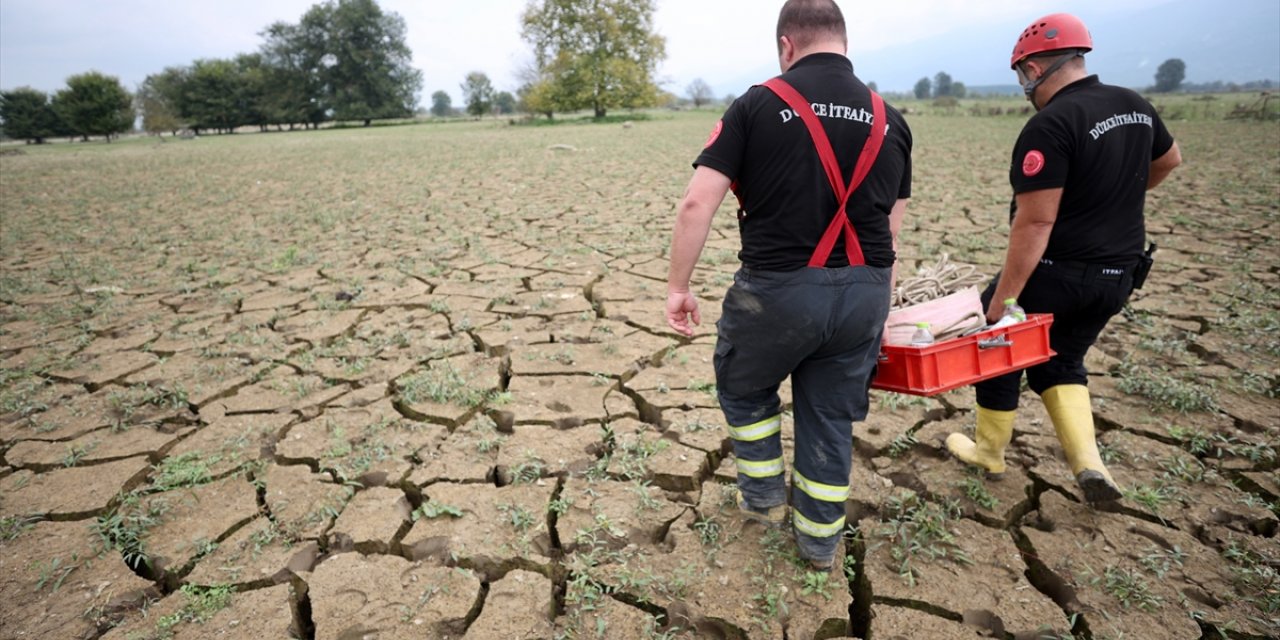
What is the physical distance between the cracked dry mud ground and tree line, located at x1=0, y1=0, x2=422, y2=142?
43890 millimetres

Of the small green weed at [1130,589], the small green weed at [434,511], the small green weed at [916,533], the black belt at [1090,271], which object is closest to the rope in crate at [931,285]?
the black belt at [1090,271]

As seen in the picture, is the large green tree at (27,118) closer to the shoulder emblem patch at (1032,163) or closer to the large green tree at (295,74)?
the large green tree at (295,74)

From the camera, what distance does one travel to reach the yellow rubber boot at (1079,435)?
7.16 feet

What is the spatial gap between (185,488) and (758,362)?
235 centimetres

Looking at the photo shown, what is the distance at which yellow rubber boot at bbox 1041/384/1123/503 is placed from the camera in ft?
7.16

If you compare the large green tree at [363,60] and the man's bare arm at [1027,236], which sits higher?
the large green tree at [363,60]

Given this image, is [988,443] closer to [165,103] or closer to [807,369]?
[807,369]

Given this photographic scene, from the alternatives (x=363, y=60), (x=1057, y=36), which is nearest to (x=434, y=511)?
(x=1057, y=36)

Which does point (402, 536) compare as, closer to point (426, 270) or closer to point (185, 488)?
point (185, 488)

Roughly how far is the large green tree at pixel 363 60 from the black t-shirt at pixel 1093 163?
4733cm

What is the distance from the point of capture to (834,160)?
1607 millimetres

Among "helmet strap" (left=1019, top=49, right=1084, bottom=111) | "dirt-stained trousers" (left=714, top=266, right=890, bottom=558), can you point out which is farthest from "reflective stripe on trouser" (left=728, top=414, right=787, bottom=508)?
"helmet strap" (left=1019, top=49, right=1084, bottom=111)

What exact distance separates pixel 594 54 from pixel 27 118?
1565 inches

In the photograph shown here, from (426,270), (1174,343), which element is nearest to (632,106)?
(426,270)
